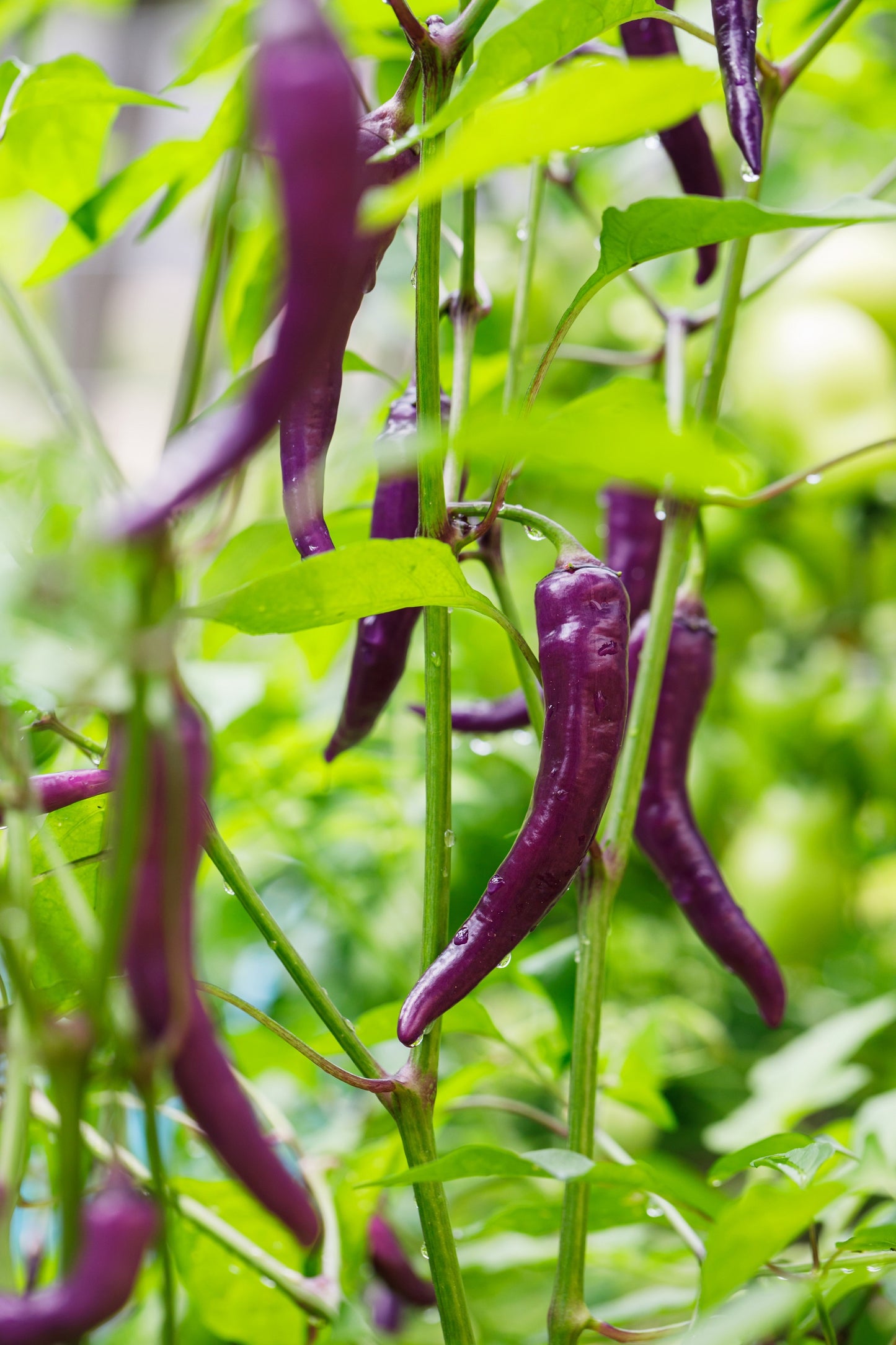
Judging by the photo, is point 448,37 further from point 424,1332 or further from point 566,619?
point 424,1332

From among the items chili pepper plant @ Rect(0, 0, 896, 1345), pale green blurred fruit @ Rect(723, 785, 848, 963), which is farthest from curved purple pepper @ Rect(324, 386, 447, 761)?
pale green blurred fruit @ Rect(723, 785, 848, 963)

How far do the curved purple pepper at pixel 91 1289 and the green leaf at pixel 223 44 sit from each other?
281 millimetres

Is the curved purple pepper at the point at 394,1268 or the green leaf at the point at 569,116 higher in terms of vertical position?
the green leaf at the point at 569,116

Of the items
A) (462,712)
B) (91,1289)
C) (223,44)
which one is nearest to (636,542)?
(462,712)

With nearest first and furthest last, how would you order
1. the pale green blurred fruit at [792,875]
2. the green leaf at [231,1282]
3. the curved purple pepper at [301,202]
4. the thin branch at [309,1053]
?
the curved purple pepper at [301,202] → the thin branch at [309,1053] → the green leaf at [231,1282] → the pale green blurred fruit at [792,875]

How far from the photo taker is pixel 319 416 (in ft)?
0.81

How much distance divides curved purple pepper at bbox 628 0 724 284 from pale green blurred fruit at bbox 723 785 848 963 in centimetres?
38

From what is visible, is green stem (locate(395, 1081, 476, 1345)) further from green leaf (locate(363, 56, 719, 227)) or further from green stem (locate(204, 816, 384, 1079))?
green leaf (locate(363, 56, 719, 227))

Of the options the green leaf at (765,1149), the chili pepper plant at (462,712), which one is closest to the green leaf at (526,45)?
the chili pepper plant at (462,712)

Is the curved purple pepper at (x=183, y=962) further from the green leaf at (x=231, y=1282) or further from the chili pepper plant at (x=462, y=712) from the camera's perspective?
the green leaf at (x=231, y=1282)

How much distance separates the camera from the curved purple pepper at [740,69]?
250 mm

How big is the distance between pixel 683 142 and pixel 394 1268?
1.27 feet

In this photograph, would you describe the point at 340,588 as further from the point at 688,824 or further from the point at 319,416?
the point at 688,824

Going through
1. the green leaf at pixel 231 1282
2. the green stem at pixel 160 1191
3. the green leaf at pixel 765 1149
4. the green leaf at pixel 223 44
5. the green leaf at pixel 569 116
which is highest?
the green leaf at pixel 223 44
